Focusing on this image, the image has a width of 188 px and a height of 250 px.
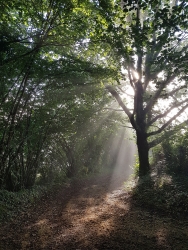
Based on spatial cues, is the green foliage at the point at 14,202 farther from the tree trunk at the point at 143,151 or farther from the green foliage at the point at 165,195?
the tree trunk at the point at 143,151

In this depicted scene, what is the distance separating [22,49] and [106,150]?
22.4m

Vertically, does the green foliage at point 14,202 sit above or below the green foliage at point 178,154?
below

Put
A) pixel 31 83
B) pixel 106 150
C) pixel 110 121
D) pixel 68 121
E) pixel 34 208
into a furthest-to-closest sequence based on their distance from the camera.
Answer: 1. pixel 106 150
2. pixel 110 121
3. pixel 68 121
4. pixel 31 83
5. pixel 34 208

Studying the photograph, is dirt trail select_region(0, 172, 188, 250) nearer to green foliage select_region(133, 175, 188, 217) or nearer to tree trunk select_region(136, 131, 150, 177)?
green foliage select_region(133, 175, 188, 217)

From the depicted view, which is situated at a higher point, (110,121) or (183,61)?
(183,61)

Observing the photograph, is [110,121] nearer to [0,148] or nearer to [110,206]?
[110,206]

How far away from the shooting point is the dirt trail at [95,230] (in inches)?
165

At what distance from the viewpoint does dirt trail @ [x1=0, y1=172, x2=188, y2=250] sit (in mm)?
4188

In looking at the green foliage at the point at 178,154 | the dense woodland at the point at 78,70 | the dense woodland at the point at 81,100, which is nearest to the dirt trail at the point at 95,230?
the dense woodland at the point at 81,100

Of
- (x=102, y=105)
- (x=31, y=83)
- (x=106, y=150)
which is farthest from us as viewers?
(x=106, y=150)

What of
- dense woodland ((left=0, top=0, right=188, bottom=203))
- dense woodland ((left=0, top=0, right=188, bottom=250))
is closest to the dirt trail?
dense woodland ((left=0, top=0, right=188, bottom=250))

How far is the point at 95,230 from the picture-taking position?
494 cm

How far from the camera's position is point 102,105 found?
46.0ft

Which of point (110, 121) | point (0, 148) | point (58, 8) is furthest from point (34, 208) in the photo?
point (110, 121)
